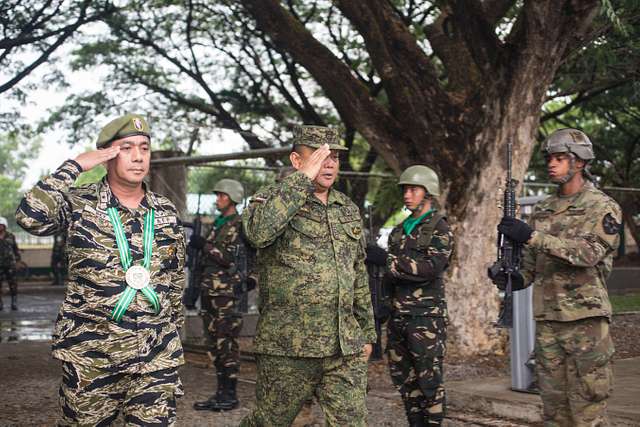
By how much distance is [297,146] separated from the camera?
16.4 feet

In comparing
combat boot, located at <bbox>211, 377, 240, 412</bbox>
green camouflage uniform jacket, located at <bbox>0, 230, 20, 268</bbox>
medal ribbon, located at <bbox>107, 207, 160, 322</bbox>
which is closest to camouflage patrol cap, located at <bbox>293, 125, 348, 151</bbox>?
medal ribbon, located at <bbox>107, 207, 160, 322</bbox>

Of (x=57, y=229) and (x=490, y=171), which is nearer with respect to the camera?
(x=57, y=229)

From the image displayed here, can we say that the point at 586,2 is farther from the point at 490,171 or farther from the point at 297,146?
the point at 297,146

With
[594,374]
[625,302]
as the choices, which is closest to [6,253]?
[625,302]

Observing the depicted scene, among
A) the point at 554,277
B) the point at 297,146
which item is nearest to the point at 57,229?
the point at 297,146

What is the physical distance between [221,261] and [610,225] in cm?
384

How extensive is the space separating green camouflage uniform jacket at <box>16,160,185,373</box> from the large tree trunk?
6.42m

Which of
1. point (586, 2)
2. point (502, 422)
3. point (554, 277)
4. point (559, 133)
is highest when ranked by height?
point (586, 2)

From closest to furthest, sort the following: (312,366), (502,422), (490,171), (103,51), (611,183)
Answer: (312,366)
(502,422)
(490,171)
(103,51)
(611,183)

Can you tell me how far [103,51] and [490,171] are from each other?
1283 centimetres

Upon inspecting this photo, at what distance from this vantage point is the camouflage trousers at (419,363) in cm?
627

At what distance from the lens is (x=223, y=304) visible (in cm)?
A: 803

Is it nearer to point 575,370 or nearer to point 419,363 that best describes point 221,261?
point 419,363

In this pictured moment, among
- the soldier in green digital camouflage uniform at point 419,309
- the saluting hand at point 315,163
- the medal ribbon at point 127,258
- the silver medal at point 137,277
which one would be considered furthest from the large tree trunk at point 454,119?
the silver medal at point 137,277
